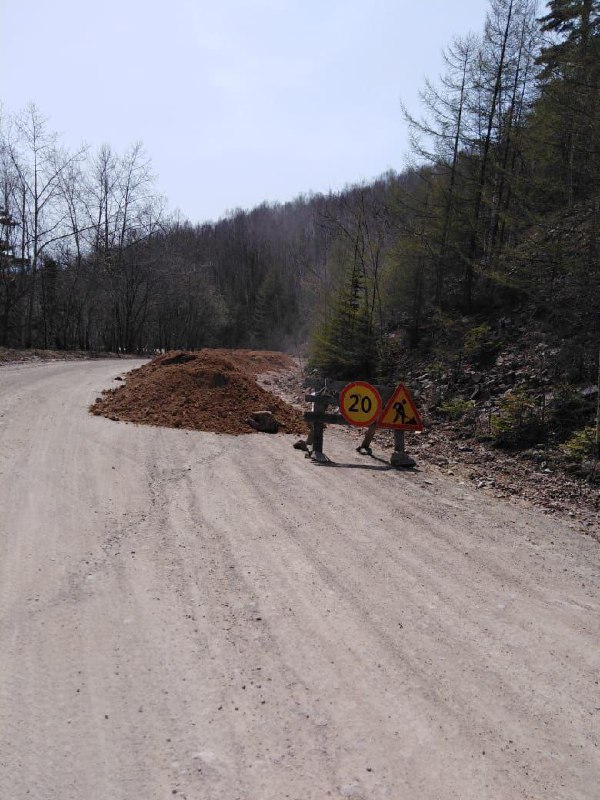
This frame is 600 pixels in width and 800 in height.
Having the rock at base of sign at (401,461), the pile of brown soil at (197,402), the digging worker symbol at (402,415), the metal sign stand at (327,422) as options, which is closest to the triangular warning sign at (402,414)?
the digging worker symbol at (402,415)

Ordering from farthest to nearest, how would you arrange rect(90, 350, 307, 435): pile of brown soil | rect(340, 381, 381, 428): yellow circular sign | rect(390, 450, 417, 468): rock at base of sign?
rect(90, 350, 307, 435): pile of brown soil
rect(340, 381, 381, 428): yellow circular sign
rect(390, 450, 417, 468): rock at base of sign

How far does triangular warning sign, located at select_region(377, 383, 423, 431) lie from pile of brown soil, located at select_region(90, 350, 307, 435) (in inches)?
90.5

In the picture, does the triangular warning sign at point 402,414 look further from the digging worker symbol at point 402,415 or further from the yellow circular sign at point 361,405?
the yellow circular sign at point 361,405

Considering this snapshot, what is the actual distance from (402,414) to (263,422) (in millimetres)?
2777

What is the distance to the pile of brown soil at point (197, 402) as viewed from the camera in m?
9.52

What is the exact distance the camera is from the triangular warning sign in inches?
321

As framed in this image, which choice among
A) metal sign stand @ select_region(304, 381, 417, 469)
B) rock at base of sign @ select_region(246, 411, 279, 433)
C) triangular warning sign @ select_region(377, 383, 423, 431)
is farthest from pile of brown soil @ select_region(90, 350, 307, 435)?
triangular warning sign @ select_region(377, 383, 423, 431)

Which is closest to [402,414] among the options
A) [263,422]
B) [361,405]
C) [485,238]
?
[361,405]

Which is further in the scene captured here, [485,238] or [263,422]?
[485,238]

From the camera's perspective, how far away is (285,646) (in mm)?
3170

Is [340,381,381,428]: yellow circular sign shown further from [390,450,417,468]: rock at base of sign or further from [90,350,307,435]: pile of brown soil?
[90,350,307,435]: pile of brown soil

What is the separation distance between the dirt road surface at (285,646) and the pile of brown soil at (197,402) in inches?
133

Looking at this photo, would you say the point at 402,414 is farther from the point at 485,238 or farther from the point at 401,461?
the point at 485,238

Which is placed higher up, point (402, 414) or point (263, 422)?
point (402, 414)
